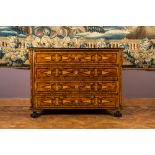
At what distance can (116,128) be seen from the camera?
5.44 meters

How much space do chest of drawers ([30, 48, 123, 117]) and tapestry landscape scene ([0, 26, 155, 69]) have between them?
1.14 meters

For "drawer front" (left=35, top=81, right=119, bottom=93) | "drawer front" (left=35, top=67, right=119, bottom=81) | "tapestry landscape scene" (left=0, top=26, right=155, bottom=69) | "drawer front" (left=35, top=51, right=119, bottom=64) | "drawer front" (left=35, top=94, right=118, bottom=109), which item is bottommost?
"drawer front" (left=35, top=94, right=118, bottom=109)

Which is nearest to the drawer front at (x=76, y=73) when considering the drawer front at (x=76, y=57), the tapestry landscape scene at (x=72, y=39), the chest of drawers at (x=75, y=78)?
the chest of drawers at (x=75, y=78)

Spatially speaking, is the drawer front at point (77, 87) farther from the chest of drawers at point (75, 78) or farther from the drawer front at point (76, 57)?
the drawer front at point (76, 57)

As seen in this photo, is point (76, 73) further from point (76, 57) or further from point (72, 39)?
point (72, 39)

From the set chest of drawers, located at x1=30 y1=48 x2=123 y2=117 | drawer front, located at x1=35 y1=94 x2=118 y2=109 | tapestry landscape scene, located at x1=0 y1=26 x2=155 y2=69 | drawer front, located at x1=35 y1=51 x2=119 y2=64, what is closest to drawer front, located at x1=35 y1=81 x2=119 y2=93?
chest of drawers, located at x1=30 y1=48 x2=123 y2=117

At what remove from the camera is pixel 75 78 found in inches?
Answer: 246

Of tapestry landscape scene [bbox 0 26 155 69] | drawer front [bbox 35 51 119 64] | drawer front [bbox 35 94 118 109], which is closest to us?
drawer front [bbox 35 51 119 64]

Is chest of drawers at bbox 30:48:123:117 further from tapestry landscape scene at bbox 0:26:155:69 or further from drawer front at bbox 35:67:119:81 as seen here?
tapestry landscape scene at bbox 0:26:155:69

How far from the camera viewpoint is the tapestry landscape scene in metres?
7.24

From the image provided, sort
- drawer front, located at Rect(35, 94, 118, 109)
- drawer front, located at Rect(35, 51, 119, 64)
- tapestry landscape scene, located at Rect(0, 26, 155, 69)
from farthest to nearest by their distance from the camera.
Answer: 1. tapestry landscape scene, located at Rect(0, 26, 155, 69)
2. drawer front, located at Rect(35, 94, 118, 109)
3. drawer front, located at Rect(35, 51, 119, 64)
